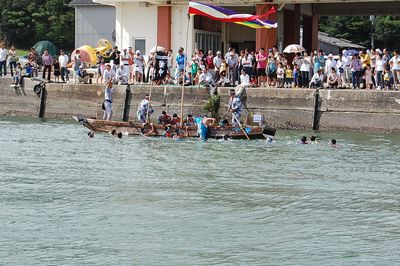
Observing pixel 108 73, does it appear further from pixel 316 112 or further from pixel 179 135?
pixel 316 112

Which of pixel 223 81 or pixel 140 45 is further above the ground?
pixel 140 45

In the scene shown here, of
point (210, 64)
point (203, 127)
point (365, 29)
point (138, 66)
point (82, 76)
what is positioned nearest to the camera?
point (203, 127)

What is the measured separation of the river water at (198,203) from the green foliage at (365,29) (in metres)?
37.5

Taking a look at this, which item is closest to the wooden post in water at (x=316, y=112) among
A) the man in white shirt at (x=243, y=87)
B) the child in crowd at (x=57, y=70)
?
the man in white shirt at (x=243, y=87)

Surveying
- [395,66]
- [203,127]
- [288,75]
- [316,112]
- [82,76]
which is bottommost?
[203,127]

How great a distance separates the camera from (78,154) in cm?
2895

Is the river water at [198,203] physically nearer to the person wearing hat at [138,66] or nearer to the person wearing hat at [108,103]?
the person wearing hat at [108,103]

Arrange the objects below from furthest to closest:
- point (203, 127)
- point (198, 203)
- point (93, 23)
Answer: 1. point (93, 23)
2. point (203, 127)
3. point (198, 203)

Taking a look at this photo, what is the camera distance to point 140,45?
44.9m

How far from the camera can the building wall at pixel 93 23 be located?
63062mm

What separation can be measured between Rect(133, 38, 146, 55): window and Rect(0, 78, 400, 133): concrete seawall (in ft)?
16.2

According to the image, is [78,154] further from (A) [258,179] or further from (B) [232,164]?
(A) [258,179]

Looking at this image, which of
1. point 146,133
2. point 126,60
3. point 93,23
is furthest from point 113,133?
point 93,23

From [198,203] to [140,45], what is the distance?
82.5 ft
